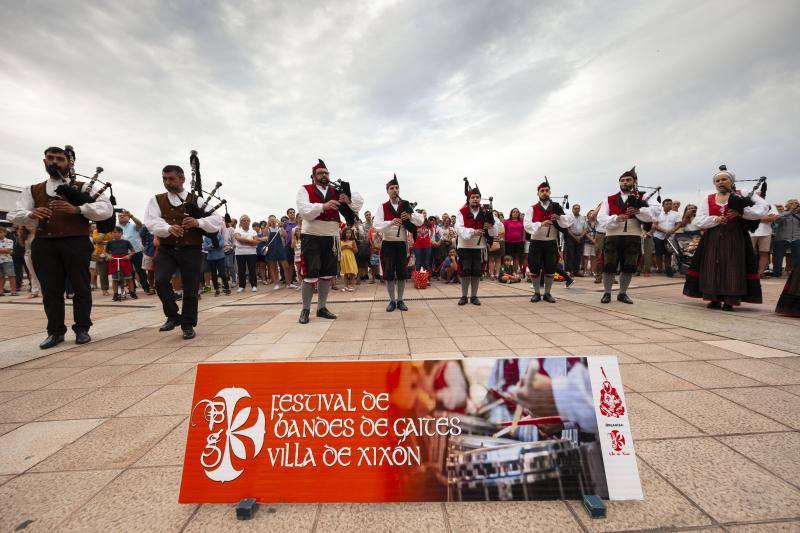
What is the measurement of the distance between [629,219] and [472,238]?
8.63 feet

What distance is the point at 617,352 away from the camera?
10.3ft

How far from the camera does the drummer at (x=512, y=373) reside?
1407 millimetres

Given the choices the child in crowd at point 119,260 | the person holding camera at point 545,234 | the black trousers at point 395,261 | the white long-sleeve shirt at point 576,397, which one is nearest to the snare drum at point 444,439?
the white long-sleeve shirt at point 576,397

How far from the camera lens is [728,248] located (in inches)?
201

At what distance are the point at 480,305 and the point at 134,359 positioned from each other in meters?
4.84

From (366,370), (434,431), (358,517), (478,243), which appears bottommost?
(358,517)

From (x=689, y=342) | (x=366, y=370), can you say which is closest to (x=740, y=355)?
(x=689, y=342)

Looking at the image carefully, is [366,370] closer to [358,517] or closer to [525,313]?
[358,517]

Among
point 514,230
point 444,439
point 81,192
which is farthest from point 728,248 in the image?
point 81,192

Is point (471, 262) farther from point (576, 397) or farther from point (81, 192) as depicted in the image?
point (81, 192)

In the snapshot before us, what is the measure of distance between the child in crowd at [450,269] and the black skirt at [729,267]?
219 inches

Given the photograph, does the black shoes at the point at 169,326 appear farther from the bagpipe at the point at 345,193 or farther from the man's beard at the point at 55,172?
the bagpipe at the point at 345,193

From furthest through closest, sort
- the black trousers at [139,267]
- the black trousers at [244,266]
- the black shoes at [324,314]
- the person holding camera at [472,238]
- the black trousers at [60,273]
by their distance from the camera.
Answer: the black trousers at [244,266] → the black trousers at [139,267] → the person holding camera at [472,238] → the black shoes at [324,314] → the black trousers at [60,273]

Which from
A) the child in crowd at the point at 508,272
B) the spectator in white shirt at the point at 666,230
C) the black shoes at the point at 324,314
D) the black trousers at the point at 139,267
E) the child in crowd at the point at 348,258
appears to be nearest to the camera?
the black shoes at the point at 324,314
